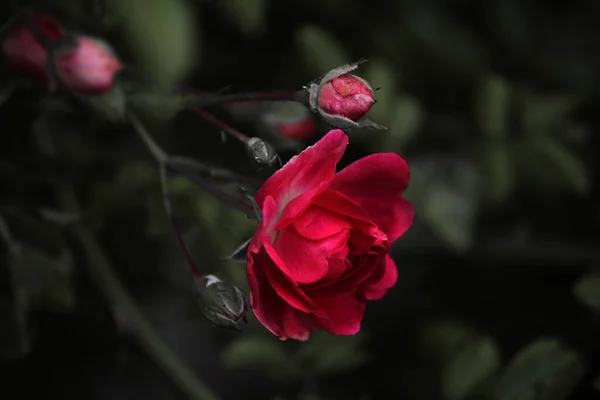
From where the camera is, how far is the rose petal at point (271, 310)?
0.52 metres

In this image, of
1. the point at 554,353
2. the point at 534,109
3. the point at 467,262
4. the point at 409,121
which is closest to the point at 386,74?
the point at 409,121

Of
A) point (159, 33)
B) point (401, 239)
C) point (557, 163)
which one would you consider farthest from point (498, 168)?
point (159, 33)

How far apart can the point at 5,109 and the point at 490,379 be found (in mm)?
577

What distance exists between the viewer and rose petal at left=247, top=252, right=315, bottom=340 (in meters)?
0.52

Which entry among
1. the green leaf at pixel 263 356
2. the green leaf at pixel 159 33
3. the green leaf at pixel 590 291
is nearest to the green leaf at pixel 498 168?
the green leaf at pixel 590 291

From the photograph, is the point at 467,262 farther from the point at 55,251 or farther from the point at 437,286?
the point at 55,251

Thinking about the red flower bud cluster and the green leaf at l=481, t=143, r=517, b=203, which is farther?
the green leaf at l=481, t=143, r=517, b=203

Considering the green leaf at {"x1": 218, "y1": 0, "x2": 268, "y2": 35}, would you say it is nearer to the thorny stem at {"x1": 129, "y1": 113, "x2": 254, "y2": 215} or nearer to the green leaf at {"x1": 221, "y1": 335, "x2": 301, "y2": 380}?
the thorny stem at {"x1": 129, "y1": 113, "x2": 254, "y2": 215}

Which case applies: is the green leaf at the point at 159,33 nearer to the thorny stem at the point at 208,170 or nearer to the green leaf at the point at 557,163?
the thorny stem at the point at 208,170

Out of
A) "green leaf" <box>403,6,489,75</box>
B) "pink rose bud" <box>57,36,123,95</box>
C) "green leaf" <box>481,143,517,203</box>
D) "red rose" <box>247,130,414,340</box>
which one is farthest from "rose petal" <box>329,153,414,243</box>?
"green leaf" <box>403,6,489,75</box>

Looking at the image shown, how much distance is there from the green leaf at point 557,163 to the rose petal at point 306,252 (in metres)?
0.49

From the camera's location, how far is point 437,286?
1.25m

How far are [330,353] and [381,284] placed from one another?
30 centimetres

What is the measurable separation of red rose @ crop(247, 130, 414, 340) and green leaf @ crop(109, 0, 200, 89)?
130 millimetres
